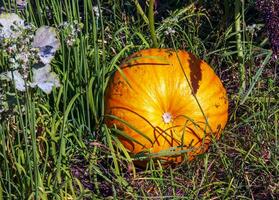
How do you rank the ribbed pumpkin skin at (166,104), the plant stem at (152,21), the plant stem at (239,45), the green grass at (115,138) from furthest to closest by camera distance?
the plant stem at (239,45), the plant stem at (152,21), the ribbed pumpkin skin at (166,104), the green grass at (115,138)

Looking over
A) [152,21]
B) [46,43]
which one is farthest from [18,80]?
[152,21]

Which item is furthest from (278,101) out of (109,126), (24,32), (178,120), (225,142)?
(24,32)

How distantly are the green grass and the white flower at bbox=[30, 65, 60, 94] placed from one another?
28cm

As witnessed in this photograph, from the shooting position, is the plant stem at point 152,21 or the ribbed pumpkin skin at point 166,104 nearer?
the ribbed pumpkin skin at point 166,104

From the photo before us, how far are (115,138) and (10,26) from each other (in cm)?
108

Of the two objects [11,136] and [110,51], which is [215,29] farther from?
[11,136]

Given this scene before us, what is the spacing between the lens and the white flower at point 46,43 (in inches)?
76.0

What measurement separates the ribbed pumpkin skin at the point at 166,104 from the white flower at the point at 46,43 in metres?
1.03

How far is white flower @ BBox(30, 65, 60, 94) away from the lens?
1890 mm

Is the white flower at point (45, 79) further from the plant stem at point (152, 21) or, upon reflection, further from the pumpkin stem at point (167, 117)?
the plant stem at point (152, 21)

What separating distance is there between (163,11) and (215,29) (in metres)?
0.43

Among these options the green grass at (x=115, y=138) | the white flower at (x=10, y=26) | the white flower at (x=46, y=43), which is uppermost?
the white flower at (x=10, y=26)

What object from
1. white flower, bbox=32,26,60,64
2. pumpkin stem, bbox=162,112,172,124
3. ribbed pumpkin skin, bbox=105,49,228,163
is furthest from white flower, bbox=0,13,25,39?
pumpkin stem, bbox=162,112,172,124

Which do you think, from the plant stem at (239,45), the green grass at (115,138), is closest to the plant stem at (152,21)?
the green grass at (115,138)
